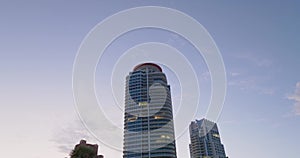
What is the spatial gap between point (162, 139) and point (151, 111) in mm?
21052

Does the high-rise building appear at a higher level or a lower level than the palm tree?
higher

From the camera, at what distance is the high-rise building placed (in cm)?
13775

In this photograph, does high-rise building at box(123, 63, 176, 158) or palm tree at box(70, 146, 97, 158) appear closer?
palm tree at box(70, 146, 97, 158)

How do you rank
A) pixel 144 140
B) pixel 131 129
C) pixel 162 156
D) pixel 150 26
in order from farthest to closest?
pixel 131 129, pixel 144 140, pixel 162 156, pixel 150 26

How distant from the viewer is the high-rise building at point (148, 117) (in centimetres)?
13775

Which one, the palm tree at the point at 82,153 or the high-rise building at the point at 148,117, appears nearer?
the palm tree at the point at 82,153

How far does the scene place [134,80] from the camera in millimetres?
174125

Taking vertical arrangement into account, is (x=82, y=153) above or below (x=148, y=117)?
below

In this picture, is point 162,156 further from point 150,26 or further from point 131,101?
point 150,26

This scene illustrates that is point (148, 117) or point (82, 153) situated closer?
point (82, 153)

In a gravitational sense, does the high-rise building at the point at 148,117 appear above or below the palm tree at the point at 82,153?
above

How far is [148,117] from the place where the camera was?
150375 millimetres

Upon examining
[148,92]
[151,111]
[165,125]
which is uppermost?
[148,92]

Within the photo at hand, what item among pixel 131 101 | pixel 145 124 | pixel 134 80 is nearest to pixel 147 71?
pixel 134 80
